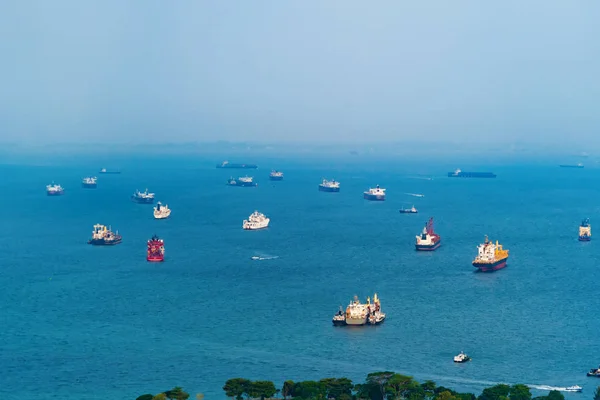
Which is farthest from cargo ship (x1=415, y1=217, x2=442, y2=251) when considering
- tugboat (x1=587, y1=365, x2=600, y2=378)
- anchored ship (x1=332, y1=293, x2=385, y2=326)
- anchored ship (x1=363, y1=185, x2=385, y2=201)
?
anchored ship (x1=363, y1=185, x2=385, y2=201)

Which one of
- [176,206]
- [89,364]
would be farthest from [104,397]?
[176,206]

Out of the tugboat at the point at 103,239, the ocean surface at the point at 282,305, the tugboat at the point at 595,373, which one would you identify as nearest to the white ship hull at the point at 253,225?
the ocean surface at the point at 282,305

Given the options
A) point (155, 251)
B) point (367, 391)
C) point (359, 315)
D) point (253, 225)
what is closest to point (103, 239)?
point (155, 251)

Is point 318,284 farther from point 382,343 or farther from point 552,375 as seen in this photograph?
point 552,375

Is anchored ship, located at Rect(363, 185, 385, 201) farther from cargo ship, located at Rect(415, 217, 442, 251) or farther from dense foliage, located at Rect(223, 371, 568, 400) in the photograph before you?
dense foliage, located at Rect(223, 371, 568, 400)

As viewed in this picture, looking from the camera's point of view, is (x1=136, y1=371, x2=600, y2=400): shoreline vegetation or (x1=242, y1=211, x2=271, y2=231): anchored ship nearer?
(x1=136, y1=371, x2=600, y2=400): shoreline vegetation
